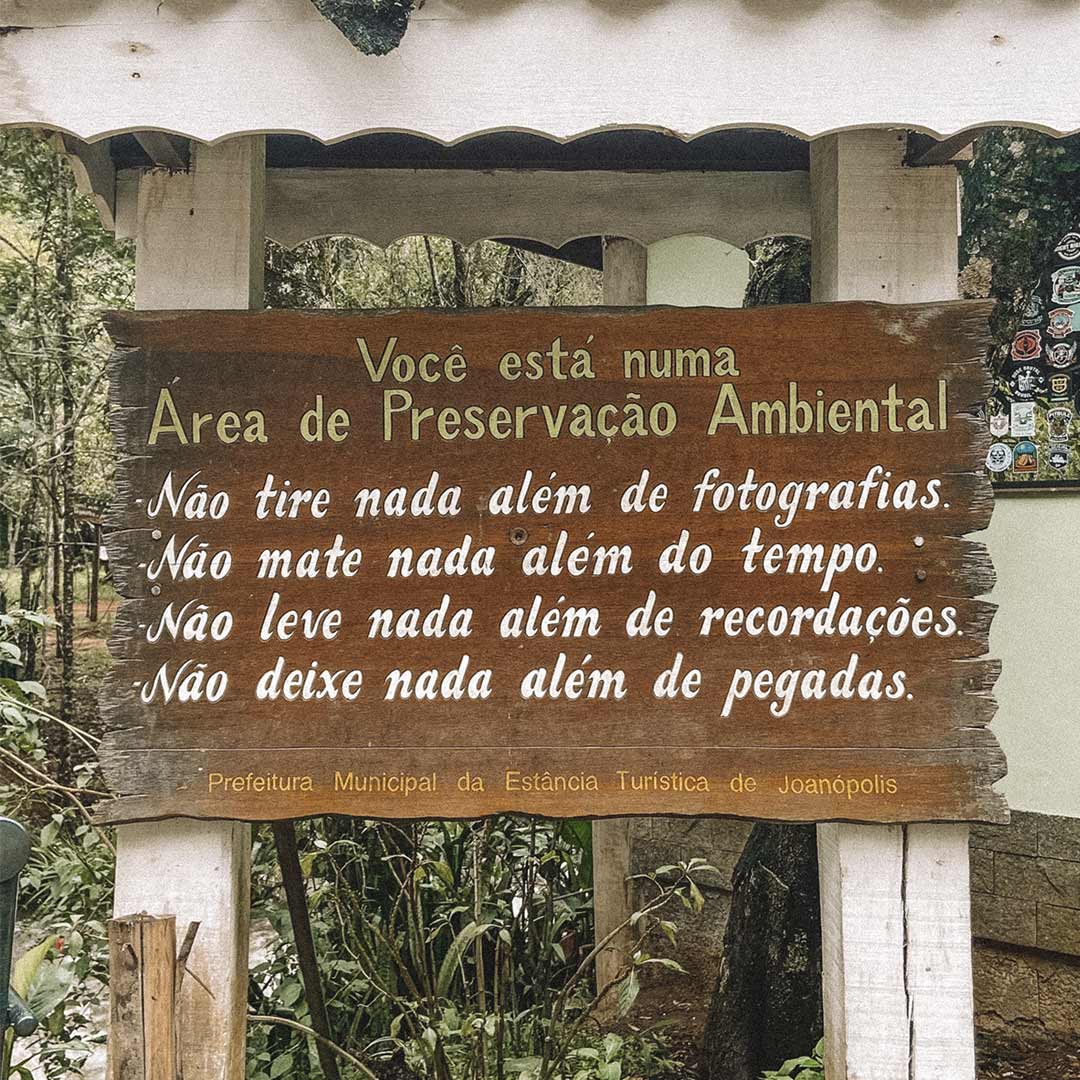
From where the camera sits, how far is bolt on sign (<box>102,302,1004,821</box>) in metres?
2.10

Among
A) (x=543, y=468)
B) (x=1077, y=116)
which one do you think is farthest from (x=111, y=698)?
(x=1077, y=116)

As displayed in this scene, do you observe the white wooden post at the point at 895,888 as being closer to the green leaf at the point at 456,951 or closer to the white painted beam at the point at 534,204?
the white painted beam at the point at 534,204

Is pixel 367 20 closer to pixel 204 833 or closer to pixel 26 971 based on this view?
pixel 204 833

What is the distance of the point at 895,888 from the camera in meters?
2.14

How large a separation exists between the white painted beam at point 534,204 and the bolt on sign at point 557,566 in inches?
34.7

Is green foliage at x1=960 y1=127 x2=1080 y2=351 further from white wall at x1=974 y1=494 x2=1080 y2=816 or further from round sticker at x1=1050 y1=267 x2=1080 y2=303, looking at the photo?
white wall at x1=974 y1=494 x2=1080 y2=816

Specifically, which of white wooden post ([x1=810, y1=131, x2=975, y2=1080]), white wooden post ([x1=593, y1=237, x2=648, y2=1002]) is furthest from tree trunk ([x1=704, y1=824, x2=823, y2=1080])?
white wooden post ([x1=810, y1=131, x2=975, y2=1080])

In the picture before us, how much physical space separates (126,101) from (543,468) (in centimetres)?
102

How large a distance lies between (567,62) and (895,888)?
5.71 feet

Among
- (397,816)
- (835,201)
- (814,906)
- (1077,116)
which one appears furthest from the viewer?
(814,906)

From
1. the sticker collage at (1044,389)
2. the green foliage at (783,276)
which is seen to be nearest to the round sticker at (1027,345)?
the sticker collage at (1044,389)

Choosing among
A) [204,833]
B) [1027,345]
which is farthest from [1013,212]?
[204,833]

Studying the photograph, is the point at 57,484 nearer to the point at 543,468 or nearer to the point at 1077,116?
the point at 543,468

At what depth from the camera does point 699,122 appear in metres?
1.77
